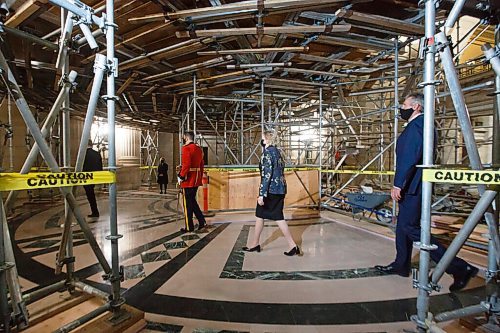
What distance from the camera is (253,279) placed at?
271 centimetres

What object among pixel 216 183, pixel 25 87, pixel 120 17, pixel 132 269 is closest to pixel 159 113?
pixel 25 87

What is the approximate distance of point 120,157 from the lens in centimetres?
1134

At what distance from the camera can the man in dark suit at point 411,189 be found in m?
2.36

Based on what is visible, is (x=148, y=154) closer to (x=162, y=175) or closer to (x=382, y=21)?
(x=162, y=175)

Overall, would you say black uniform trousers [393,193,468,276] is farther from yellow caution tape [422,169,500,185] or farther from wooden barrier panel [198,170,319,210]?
wooden barrier panel [198,170,319,210]

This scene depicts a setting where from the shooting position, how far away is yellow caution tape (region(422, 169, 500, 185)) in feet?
4.76

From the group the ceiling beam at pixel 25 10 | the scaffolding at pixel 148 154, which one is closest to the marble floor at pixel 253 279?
the ceiling beam at pixel 25 10

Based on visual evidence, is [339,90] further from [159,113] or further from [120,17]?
[159,113]

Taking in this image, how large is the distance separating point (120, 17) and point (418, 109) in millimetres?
3747

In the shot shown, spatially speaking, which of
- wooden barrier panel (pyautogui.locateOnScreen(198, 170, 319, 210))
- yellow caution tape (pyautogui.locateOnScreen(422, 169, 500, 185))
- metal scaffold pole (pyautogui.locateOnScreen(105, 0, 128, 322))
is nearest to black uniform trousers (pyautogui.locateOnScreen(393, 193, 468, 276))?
yellow caution tape (pyautogui.locateOnScreen(422, 169, 500, 185))

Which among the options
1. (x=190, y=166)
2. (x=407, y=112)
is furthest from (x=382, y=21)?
(x=190, y=166)

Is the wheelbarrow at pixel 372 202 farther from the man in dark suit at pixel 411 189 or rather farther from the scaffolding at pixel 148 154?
the scaffolding at pixel 148 154

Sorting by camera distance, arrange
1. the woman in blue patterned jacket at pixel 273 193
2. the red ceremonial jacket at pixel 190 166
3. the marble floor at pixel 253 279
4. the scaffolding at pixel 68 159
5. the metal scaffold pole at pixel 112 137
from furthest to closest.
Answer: the red ceremonial jacket at pixel 190 166 → the woman in blue patterned jacket at pixel 273 193 → the marble floor at pixel 253 279 → the metal scaffold pole at pixel 112 137 → the scaffolding at pixel 68 159

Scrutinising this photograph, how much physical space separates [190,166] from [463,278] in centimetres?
370
